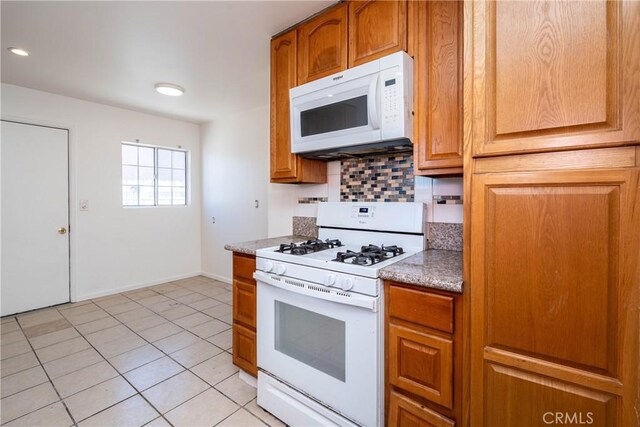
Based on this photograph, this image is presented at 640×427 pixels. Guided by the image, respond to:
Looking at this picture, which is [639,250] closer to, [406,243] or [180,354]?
[406,243]

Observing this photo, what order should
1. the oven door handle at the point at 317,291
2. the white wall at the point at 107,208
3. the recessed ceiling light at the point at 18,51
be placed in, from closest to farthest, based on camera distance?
the oven door handle at the point at 317,291, the recessed ceiling light at the point at 18,51, the white wall at the point at 107,208

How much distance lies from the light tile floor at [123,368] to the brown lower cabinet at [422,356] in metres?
0.82

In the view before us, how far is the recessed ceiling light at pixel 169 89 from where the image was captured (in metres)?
3.01

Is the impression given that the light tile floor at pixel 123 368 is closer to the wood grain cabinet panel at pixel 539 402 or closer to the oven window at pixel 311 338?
the oven window at pixel 311 338

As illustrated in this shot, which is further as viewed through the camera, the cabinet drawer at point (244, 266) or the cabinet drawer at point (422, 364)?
the cabinet drawer at point (244, 266)

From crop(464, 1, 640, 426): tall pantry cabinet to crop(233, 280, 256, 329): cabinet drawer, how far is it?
1263 mm

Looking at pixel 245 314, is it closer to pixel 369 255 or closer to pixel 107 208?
pixel 369 255

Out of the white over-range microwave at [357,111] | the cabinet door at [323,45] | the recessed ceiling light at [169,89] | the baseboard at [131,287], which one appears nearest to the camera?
the white over-range microwave at [357,111]

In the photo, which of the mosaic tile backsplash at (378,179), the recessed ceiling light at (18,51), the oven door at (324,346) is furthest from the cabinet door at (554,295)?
the recessed ceiling light at (18,51)

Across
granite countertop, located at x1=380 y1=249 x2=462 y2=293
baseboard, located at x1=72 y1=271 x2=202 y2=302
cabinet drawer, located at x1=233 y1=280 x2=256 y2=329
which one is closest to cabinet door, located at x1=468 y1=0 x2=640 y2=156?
granite countertop, located at x1=380 y1=249 x2=462 y2=293

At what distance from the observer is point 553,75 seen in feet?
2.96

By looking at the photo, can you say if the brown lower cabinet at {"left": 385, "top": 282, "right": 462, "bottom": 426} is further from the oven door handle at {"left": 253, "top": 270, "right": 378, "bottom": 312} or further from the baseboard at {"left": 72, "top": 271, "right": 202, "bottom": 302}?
the baseboard at {"left": 72, "top": 271, "right": 202, "bottom": 302}

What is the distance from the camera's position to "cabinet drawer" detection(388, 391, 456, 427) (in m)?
1.15

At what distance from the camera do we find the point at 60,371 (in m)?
2.10
